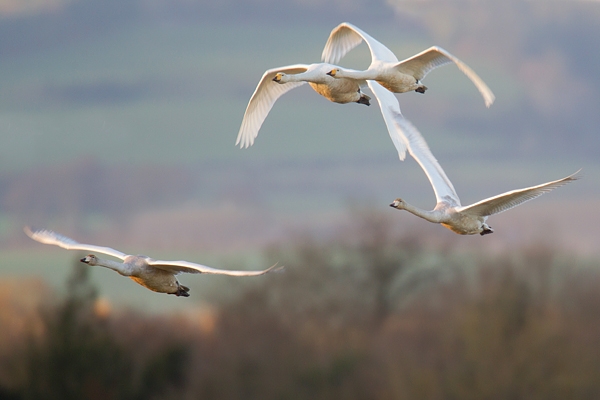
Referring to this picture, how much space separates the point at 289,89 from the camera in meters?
16.5

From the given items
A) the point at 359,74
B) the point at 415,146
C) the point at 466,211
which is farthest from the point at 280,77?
the point at 466,211

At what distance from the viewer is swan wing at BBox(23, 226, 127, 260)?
13695 mm

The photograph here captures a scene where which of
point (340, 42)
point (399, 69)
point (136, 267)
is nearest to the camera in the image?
point (136, 267)

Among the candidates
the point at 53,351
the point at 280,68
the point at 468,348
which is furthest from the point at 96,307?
the point at 280,68

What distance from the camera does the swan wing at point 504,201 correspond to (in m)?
12.8

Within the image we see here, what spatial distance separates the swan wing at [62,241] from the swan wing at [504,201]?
4879 mm

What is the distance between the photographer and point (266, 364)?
39.3 meters

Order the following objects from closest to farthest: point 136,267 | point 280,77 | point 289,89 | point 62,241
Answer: point 136,267
point 62,241
point 280,77
point 289,89

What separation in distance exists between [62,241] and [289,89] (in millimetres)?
4699

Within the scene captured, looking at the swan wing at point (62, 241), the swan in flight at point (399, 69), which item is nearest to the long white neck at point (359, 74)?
the swan in flight at point (399, 69)

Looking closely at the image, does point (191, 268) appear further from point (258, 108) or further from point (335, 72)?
point (258, 108)

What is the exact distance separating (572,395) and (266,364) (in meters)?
12.0

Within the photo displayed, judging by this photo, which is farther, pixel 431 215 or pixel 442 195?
pixel 442 195

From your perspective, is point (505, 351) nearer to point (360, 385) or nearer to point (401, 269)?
point (360, 385)
